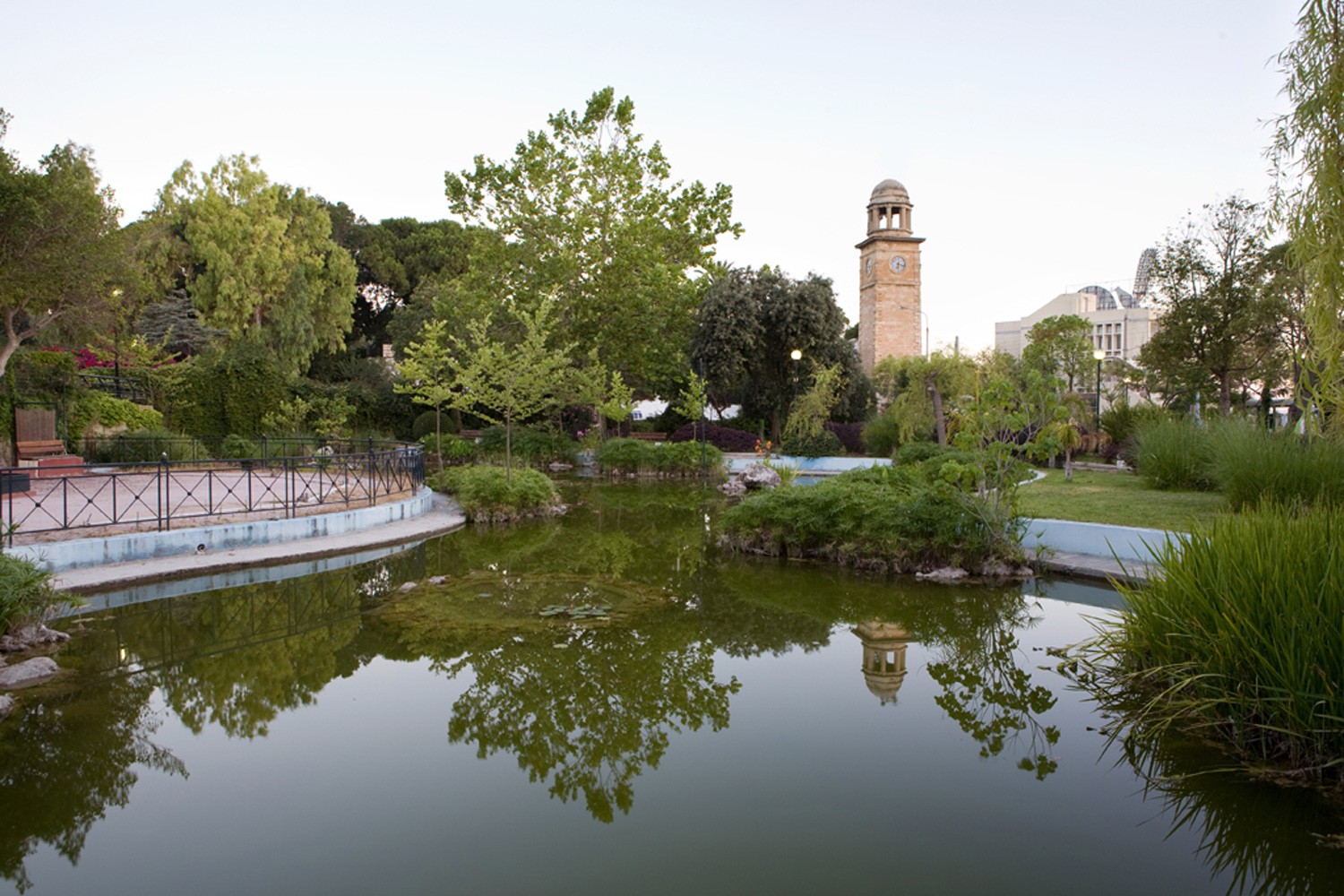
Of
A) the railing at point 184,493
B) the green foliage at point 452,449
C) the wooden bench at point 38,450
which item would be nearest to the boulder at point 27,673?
the railing at point 184,493

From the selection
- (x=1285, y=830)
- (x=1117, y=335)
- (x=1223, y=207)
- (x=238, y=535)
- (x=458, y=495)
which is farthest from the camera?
(x=1117, y=335)

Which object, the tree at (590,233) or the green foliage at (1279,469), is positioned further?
the tree at (590,233)

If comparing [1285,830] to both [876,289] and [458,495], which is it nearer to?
[458,495]

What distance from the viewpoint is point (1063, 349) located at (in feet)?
134

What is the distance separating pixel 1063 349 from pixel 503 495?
A: 33.9m

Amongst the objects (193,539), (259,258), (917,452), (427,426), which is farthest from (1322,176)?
(259,258)

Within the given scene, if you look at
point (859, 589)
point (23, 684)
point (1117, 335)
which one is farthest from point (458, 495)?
point (1117, 335)

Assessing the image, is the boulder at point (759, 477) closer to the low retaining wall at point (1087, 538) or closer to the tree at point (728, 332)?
the tree at point (728, 332)

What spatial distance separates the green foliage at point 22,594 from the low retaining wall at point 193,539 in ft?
2.82

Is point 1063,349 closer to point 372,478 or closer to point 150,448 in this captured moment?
point 372,478

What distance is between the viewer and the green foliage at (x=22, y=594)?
675 cm

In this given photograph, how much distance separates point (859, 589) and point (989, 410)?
2.56 metres

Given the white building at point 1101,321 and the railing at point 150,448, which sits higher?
the white building at point 1101,321

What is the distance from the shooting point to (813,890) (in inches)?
149
